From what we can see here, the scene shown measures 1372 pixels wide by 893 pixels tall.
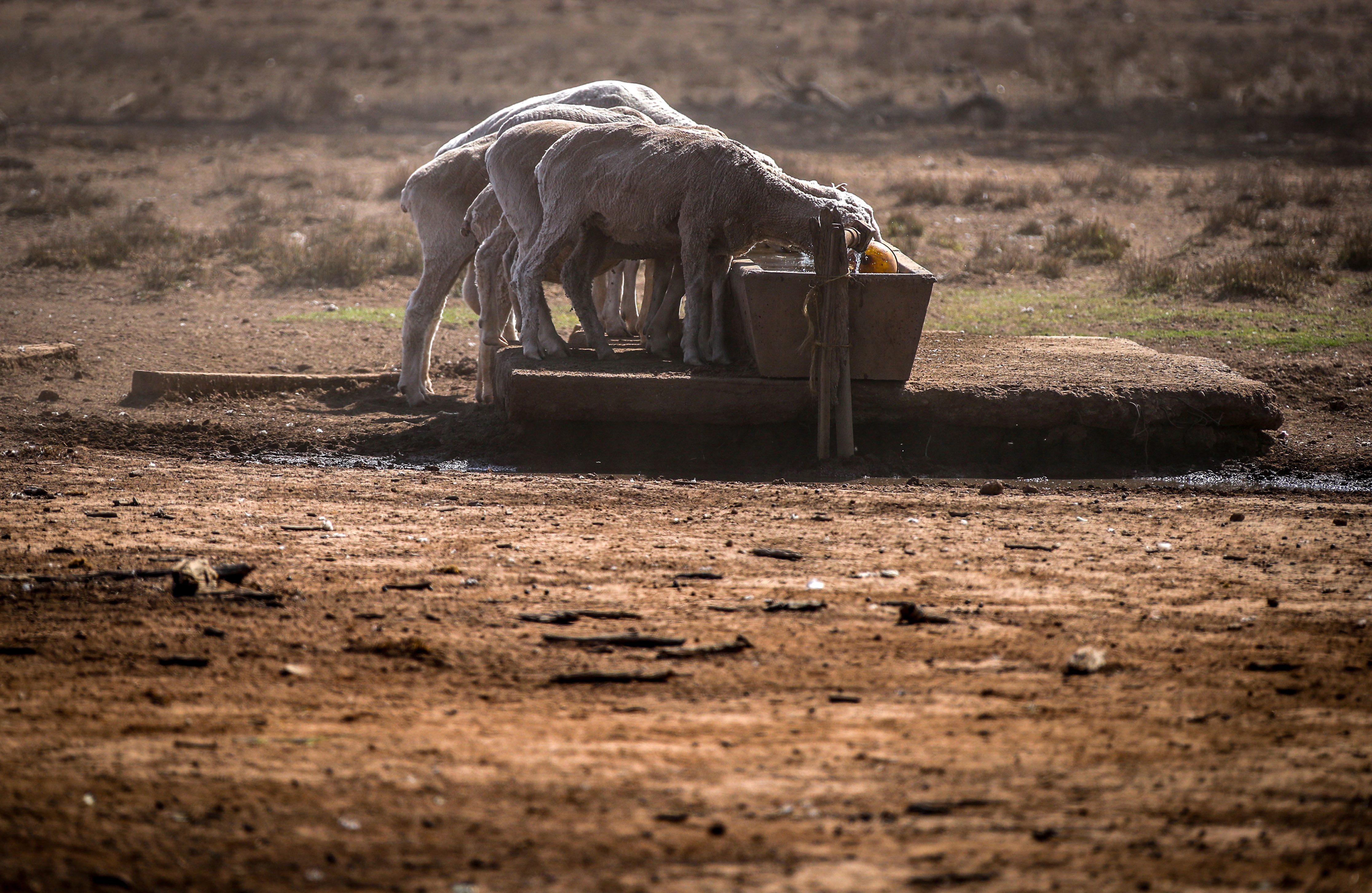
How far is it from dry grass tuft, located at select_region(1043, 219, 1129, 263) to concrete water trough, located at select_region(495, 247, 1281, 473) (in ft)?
21.2

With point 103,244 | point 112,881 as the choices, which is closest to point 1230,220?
point 103,244

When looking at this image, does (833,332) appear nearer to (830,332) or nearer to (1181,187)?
(830,332)

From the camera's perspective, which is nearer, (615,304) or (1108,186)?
(615,304)

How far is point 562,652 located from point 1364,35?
37168 millimetres

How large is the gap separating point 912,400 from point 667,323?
6.55 feet

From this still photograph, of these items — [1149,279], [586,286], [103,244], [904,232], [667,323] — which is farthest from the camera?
[904,232]

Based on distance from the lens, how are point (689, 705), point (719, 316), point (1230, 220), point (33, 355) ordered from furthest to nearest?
point (1230, 220), point (33, 355), point (719, 316), point (689, 705)

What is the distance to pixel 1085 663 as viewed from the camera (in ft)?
14.7

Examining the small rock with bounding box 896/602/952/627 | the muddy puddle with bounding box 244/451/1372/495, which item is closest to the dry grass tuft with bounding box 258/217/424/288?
the muddy puddle with bounding box 244/451/1372/495

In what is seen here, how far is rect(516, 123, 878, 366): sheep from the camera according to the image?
27.0 ft

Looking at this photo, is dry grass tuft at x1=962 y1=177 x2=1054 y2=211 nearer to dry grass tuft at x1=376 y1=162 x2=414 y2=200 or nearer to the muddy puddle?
dry grass tuft at x1=376 y1=162 x2=414 y2=200

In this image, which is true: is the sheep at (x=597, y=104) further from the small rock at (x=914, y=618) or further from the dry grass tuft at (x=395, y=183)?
the dry grass tuft at (x=395, y=183)

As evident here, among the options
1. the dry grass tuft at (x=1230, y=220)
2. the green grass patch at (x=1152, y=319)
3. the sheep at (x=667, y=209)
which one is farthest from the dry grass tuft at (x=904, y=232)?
the sheep at (x=667, y=209)

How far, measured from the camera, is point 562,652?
15.2ft
